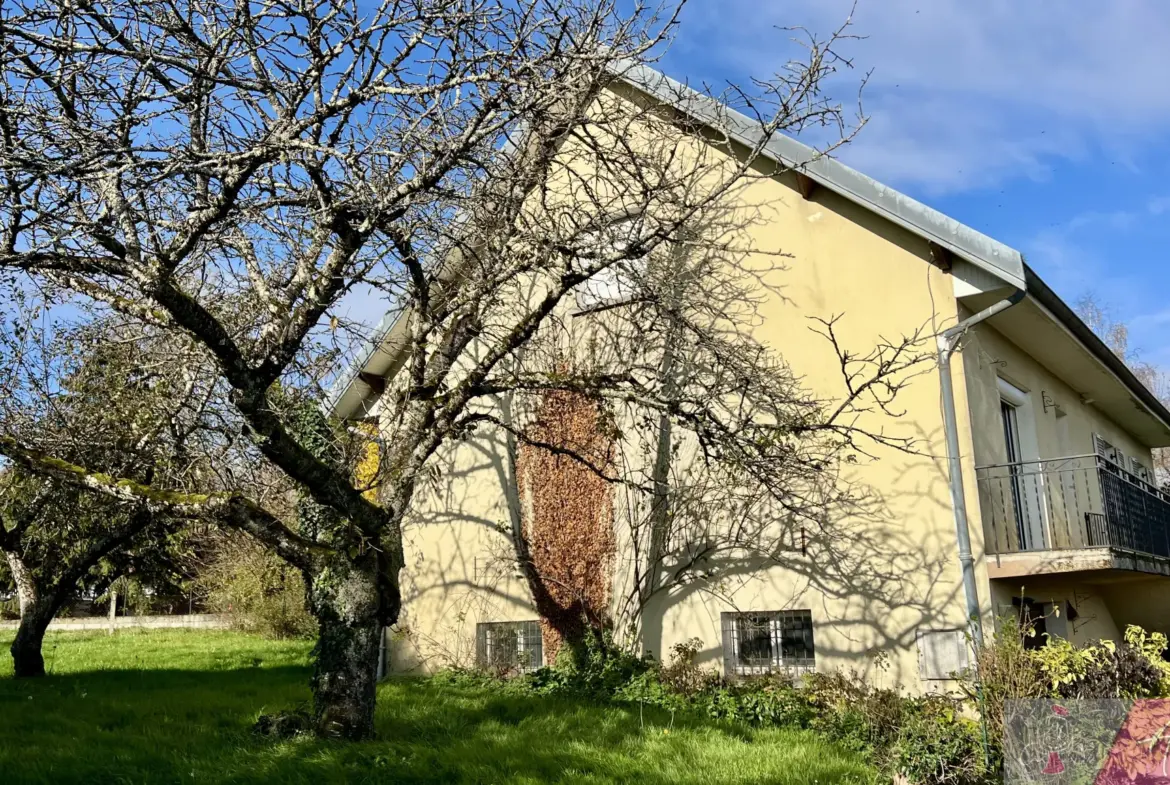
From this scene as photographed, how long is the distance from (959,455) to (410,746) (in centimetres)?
583

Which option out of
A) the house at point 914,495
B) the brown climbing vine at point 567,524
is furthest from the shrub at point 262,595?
the brown climbing vine at point 567,524

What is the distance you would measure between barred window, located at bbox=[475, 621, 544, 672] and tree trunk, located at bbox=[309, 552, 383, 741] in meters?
4.61

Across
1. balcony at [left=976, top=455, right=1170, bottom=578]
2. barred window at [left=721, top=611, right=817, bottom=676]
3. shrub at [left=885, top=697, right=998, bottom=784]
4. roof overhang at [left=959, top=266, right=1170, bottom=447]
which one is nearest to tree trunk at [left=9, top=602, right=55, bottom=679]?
barred window at [left=721, top=611, right=817, bottom=676]

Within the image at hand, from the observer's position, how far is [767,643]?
10352 millimetres

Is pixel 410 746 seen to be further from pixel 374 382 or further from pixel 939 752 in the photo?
pixel 374 382

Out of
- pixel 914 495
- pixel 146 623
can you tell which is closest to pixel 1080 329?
pixel 914 495

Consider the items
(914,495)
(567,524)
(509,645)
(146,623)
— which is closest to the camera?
(914,495)

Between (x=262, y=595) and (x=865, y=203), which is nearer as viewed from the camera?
(x=865, y=203)

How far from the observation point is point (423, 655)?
512 inches

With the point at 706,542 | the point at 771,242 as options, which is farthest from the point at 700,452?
the point at 771,242

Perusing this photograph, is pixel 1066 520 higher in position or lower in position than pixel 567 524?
lower

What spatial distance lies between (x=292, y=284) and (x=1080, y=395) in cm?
1144

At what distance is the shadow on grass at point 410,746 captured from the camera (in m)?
6.67

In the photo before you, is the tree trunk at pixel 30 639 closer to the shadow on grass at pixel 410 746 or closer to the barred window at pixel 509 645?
the shadow on grass at pixel 410 746
